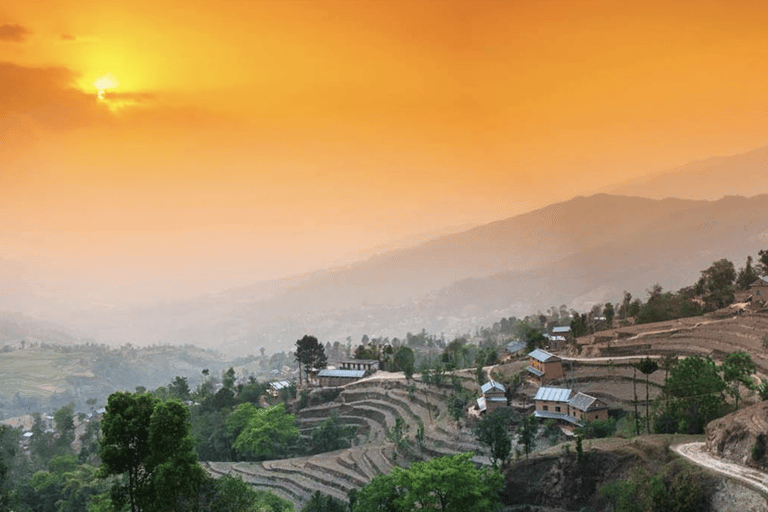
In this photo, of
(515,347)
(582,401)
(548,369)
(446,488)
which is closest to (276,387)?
(515,347)

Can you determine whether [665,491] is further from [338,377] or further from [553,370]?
[338,377]

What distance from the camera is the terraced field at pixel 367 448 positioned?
1893 inches

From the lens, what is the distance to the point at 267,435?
61125 millimetres

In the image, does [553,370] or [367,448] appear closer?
[367,448]

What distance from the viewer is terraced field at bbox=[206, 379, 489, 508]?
48.1 m

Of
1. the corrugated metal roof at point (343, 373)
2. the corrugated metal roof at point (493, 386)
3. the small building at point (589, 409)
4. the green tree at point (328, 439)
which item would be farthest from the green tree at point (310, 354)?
the small building at point (589, 409)

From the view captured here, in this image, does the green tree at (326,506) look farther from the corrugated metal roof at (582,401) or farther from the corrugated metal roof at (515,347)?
the corrugated metal roof at (515,347)

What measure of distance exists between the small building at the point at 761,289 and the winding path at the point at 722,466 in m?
36.0

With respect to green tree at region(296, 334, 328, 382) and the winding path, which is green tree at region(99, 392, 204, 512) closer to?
the winding path

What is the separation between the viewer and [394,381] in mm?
74875

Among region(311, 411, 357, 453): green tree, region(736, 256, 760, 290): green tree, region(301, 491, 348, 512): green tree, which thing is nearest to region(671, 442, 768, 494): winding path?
region(301, 491, 348, 512): green tree

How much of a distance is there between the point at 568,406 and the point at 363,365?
1642 inches

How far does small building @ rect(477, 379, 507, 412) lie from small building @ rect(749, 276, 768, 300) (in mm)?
28660

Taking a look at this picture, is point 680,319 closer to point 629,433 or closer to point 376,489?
point 629,433
